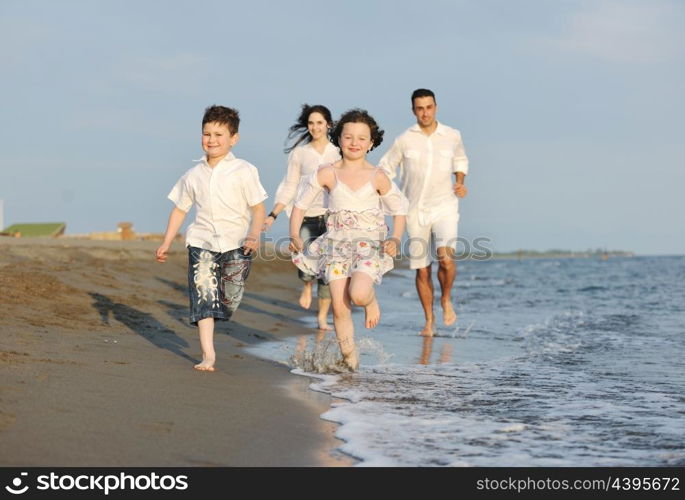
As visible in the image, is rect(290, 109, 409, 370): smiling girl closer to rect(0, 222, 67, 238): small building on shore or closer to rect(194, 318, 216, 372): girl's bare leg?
rect(194, 318, 216, 372): girl's bare leg

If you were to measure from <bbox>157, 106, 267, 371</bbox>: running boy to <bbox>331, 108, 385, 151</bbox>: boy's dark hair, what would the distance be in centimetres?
74

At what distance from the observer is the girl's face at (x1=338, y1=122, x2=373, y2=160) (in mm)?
6344

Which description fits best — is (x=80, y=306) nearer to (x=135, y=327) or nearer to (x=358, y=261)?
(x=135, y=327)

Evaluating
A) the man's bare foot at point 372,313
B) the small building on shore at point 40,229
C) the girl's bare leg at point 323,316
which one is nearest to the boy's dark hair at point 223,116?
the man's bare foot at point 372,313

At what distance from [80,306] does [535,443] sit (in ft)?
18.7

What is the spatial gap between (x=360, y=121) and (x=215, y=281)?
1518 mm

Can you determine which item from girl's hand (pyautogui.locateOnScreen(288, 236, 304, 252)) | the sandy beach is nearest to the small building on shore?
the sandy beach

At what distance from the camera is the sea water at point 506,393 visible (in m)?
3.95

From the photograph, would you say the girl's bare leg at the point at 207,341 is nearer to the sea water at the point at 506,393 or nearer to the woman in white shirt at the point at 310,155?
the sea water at the point at 506,393

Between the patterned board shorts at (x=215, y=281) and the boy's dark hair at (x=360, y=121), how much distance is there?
114cm

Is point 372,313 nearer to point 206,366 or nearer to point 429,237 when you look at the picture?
point 206,366

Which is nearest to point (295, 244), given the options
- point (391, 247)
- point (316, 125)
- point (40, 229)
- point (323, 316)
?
point (391, 247)

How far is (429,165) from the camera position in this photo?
29.2ft
